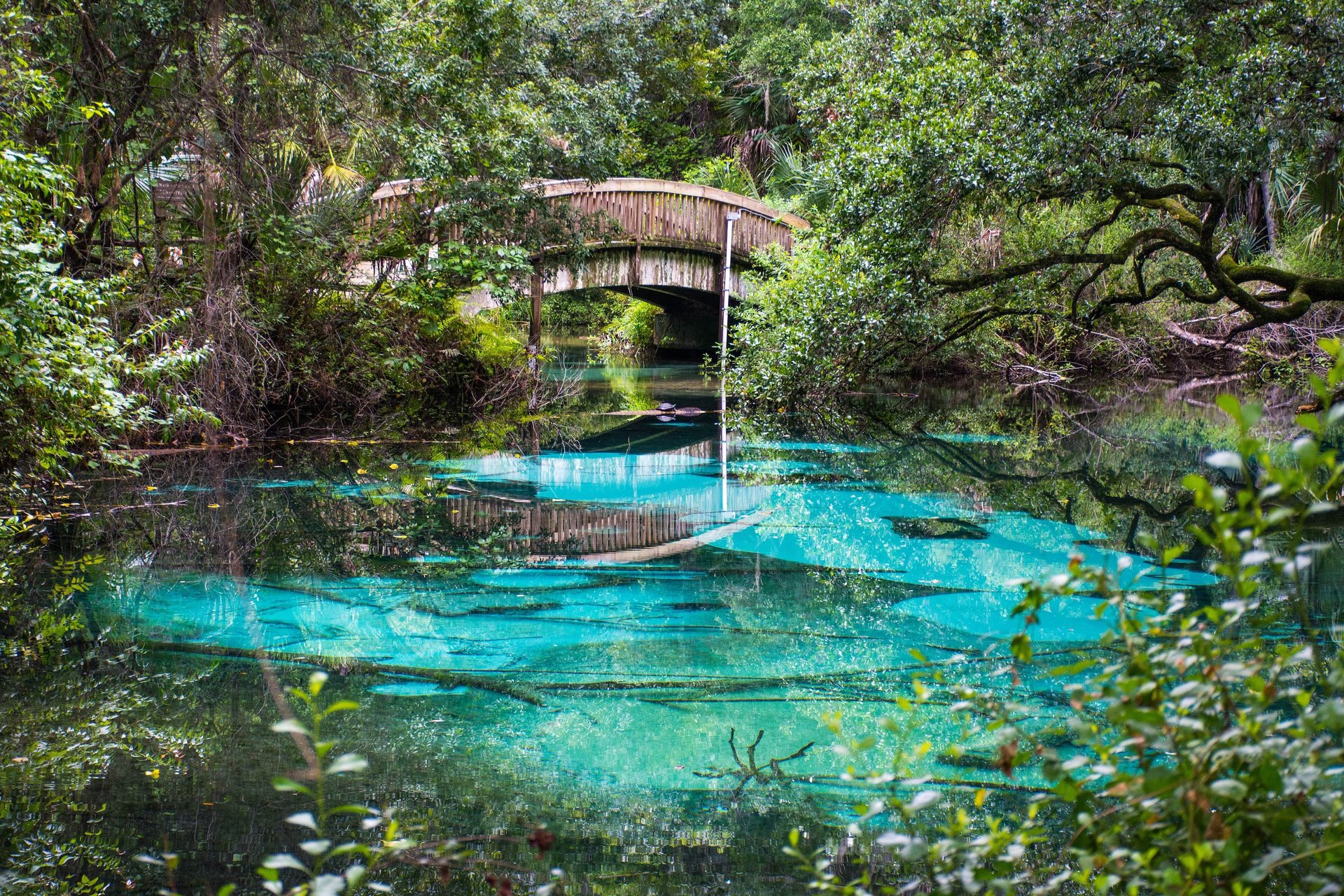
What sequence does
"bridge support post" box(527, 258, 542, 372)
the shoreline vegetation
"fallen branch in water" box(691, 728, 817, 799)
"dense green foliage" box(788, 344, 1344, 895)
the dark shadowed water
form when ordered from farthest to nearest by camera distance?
"bridge support post" box(527, 258, 542, 372) → "fallen branch in water" box(691, 728, 817, 799) → the dark shadowed water → the shoreline vegetation → "dense green foliage" box(788, 344, 1344, 895)

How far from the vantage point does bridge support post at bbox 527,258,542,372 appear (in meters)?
12.3

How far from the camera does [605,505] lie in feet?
22.3

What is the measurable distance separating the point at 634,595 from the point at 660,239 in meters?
11.0

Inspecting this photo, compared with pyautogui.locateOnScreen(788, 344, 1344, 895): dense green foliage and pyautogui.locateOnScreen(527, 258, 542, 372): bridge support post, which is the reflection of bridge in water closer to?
pyautogui.locateOnScreen(527, 258, 542, 372): bridge support post

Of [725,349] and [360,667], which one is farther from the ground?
[725,349]

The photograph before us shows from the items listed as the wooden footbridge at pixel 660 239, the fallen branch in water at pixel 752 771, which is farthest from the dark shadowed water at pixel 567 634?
the wooden footbridge at pixel 660 239

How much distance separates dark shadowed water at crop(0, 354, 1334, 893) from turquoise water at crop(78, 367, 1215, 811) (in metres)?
0.02

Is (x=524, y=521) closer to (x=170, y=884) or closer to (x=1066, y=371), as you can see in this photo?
(x=170, y=884)

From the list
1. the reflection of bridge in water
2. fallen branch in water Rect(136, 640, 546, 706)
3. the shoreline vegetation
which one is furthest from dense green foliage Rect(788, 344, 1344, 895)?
the reflection of bridge in water

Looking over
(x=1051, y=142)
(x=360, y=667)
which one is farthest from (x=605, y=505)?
(x=1051, y=142)

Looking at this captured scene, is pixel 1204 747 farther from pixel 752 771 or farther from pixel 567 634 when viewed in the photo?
pixel 567 634

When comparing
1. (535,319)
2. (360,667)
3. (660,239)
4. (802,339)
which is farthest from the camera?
(660,239)

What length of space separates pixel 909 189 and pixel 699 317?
14757 millimetres

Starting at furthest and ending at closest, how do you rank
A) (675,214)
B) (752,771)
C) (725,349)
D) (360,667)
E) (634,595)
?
(675,214)
(725,349)
(634,595)
(360,667)
(752,771)
